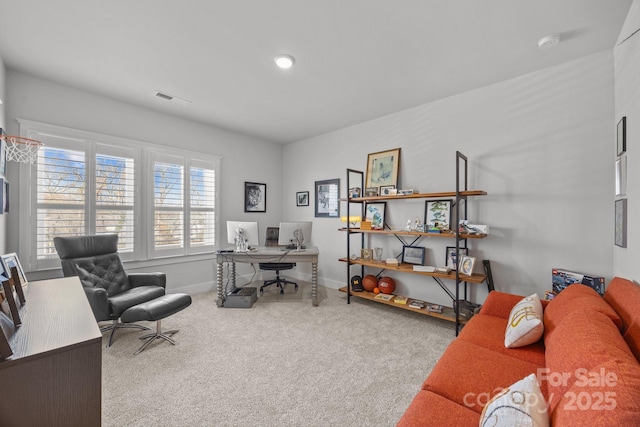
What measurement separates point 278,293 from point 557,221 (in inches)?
148

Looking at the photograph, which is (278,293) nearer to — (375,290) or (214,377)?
(375,290)

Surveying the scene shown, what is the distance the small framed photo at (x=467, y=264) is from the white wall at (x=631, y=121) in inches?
42.8

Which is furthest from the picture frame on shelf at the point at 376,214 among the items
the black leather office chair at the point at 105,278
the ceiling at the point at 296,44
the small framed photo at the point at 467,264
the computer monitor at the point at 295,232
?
the black leather office chair at the point at 105,278

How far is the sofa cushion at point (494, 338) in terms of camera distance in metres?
1.56

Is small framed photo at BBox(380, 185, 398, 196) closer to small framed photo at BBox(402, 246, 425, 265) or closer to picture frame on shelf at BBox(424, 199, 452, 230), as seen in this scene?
picture frame on shelf at BBox(424, 199, 452, 230)

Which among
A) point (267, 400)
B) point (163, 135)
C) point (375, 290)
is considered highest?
→ point (163, 135)

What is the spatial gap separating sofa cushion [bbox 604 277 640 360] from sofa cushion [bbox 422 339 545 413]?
43cm

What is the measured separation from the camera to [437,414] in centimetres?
110

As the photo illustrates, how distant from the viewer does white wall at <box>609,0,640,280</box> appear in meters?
1.73

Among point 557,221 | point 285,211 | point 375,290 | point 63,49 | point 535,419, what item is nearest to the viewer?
point 535,419

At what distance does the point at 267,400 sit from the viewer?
6.07 feet

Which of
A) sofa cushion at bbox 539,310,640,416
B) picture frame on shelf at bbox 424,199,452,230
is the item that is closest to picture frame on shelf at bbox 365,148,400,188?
picture frame on shelf at bbox 424,199,452,230

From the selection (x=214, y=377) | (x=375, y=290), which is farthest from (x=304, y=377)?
(x=375, y=290)

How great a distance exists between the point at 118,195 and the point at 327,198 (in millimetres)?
3117
